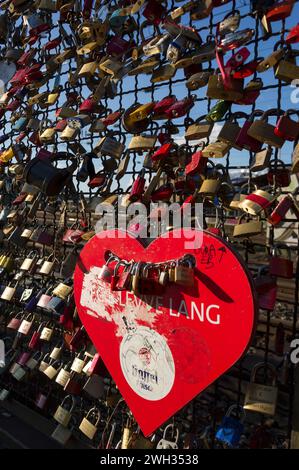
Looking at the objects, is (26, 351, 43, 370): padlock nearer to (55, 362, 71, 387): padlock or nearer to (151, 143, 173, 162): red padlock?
(55, 362, 71, 387): padlock

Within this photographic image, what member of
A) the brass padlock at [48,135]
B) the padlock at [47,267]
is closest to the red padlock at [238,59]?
the brass padlock at [48,135]

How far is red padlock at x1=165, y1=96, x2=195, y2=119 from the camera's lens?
2141 mm

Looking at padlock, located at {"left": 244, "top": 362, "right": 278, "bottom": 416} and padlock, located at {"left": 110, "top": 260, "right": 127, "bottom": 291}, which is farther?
padlock, located at {"left": 110, "top": 260, "right": 127, "bottom": 291}

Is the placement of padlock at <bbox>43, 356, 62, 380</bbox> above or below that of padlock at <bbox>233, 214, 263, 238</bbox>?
below

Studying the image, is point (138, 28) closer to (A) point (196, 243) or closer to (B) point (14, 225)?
(A) point (196, 243)

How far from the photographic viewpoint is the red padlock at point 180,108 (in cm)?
214

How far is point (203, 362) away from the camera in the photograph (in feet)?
6.32

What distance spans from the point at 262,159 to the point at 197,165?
0.32 meters

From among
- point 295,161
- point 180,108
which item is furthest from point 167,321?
point 180,108

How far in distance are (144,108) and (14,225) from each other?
1615 millimetres

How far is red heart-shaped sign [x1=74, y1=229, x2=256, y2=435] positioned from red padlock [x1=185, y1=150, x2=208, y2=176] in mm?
299

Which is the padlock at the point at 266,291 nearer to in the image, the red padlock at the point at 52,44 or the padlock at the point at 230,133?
the padlock at the point at 230,133

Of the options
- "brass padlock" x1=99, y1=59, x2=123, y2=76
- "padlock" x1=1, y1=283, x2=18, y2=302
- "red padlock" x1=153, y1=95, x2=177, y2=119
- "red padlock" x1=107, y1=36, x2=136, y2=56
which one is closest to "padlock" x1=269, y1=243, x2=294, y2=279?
"red padlock" x1=153, y1=95, x2=177, y2=119

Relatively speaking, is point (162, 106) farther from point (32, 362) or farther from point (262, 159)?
point (32, 362)
